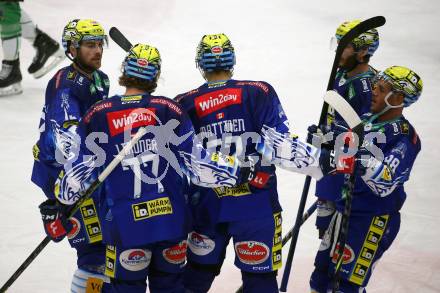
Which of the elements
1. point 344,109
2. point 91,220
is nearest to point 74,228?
point 91,220

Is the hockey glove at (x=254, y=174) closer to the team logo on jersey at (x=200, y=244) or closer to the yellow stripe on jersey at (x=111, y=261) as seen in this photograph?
the team logo on jersey at (x=200, y=244)

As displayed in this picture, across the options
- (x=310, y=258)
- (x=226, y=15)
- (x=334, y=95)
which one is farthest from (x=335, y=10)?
(x=334, y=95)

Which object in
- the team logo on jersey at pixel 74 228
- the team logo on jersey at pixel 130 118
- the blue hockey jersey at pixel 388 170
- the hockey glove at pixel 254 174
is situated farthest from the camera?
the team logo on jersey at pixel 74 228

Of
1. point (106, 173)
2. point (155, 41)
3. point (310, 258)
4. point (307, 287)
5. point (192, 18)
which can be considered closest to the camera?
point (106, 173)

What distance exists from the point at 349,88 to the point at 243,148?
1074 millimetres

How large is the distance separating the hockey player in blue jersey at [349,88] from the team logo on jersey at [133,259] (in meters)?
1.42

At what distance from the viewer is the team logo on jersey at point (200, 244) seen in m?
4.61

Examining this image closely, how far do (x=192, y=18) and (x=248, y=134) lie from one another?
7.10 m

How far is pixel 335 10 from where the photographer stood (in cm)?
1191

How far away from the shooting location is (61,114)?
460 cm

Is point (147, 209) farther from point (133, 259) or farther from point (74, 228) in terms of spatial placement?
point (74, 228)

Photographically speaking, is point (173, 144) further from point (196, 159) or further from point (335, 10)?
point (335, 10)

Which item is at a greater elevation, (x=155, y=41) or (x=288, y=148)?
(x=288, y=148)

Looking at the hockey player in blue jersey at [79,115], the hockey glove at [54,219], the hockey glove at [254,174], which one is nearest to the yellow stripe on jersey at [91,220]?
the hockey player in blue jersey at [79,115]
